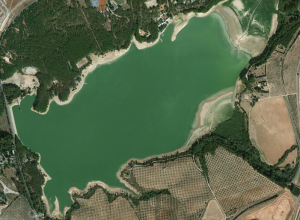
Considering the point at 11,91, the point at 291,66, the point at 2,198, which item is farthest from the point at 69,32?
the point at 291,66

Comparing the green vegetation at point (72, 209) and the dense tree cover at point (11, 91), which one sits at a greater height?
the dense tree cover at point (11, 91)

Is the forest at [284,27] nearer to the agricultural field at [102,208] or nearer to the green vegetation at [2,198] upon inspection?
the agricultural field at [102,208]

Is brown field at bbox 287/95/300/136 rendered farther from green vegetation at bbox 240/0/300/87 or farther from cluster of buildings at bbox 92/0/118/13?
cluster of buildings at bbox 92/0/118/13

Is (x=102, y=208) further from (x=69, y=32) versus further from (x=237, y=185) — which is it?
(x=69, y=32)

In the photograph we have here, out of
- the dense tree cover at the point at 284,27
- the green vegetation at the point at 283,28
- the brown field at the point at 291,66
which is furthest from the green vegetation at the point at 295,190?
the dense tree cover at the point at 284,27

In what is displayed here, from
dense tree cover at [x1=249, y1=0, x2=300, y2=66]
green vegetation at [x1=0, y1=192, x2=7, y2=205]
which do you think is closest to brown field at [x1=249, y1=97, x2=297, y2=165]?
dense tree cover at [x1=249, y1=0, x2=300, y2=66]

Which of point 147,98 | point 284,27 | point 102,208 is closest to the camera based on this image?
point 284,27
